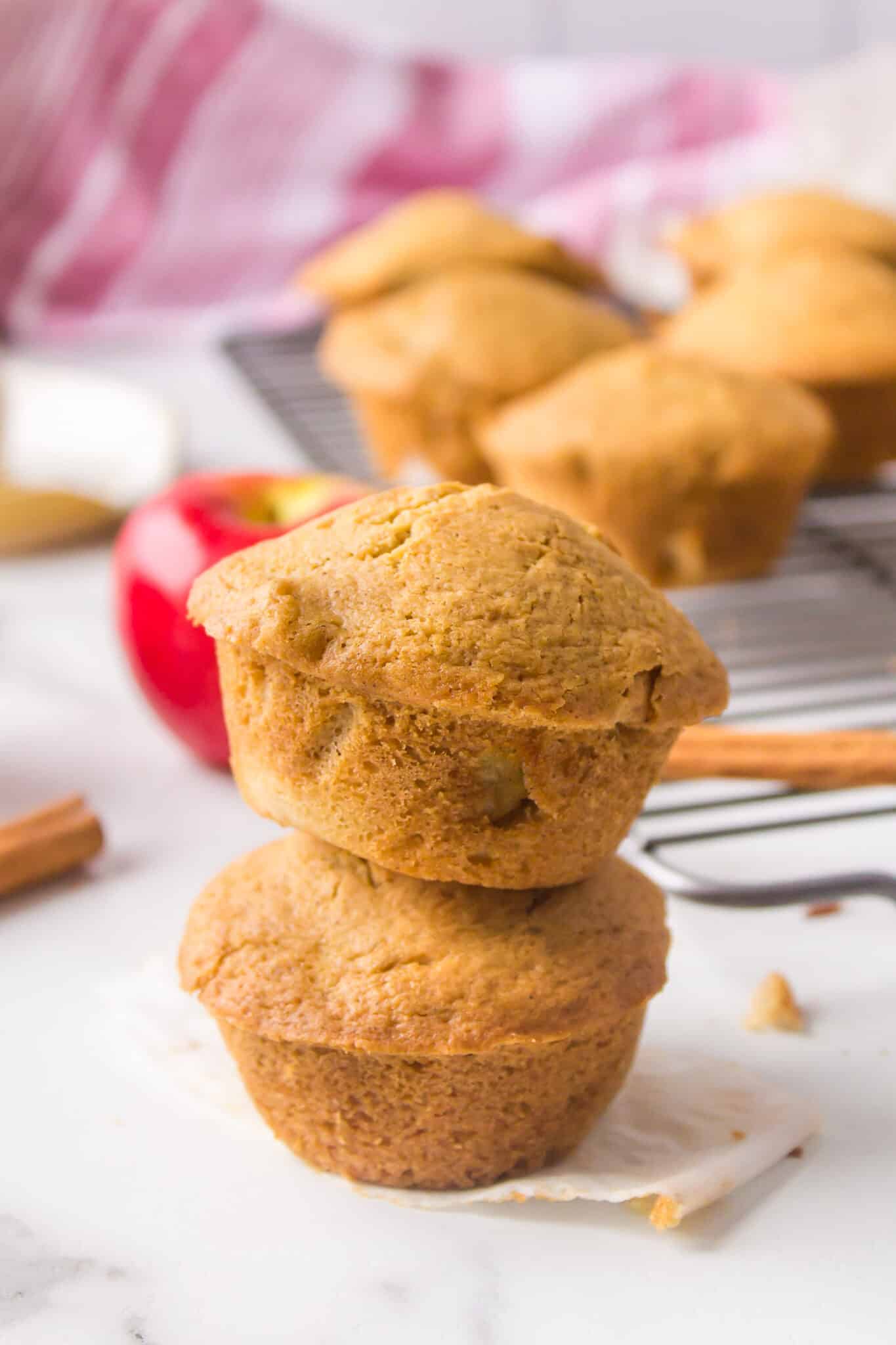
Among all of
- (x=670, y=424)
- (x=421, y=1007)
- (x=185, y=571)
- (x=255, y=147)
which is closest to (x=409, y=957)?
(x=421, y=1007)

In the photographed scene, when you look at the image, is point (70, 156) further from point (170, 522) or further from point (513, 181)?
point (170, 522)

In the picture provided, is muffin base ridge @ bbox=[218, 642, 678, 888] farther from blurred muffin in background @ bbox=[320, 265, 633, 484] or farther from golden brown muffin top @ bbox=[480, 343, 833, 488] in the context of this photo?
Answer: blurred muffin in background @ bbox=[320, 265, 633, 484]

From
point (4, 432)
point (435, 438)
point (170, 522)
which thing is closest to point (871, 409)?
point (435, 438)

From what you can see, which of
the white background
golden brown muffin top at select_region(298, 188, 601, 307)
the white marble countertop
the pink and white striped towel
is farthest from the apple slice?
the white background

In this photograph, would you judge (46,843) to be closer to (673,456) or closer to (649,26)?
(673,456)

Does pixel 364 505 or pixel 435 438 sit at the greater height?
pixel 364 505

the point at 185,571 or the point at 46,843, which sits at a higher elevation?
the point at 185,571
